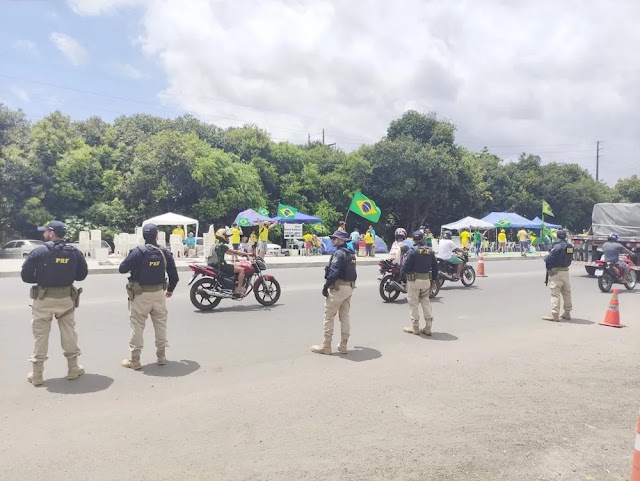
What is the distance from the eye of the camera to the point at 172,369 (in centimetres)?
635

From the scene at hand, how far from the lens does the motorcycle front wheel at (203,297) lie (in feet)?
33.8

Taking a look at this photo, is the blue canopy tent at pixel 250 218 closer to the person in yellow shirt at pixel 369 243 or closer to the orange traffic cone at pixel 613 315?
the person in yellow shirt at pixel 369 243

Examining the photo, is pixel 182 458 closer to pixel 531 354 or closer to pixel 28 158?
pixel 531 354

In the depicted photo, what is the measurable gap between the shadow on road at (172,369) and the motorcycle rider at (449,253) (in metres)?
8.70

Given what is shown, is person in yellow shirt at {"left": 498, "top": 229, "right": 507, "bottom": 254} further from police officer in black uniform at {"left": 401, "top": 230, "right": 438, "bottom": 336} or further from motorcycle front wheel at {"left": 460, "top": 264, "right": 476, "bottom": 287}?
police officer in black uniform at {"left": 401, "top": 230, "right": 438, "bottom": 336}

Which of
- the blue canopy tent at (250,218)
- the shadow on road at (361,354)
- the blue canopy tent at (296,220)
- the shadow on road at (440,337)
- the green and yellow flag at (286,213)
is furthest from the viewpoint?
the green and yellow flag at (286,213)

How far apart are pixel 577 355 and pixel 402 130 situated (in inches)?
1460

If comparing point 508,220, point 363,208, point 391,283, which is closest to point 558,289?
point 391,283

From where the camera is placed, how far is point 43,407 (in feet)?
16.4

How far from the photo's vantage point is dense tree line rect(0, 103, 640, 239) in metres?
30.3

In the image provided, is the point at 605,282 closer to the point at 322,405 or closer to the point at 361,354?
the point at 361,354

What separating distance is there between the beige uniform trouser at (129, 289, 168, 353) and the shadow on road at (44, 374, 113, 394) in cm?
54

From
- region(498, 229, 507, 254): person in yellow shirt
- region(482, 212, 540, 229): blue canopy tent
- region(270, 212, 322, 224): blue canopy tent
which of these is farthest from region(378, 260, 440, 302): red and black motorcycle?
region(498, 229, 507, 254): person in yellow shirt

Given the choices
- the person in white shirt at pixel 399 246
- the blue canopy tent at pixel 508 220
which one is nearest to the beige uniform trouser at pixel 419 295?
the person in white shirt at pixel 399 246
